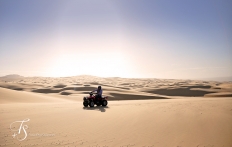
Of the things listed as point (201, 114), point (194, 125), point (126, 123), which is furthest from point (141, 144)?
point (201, 114)

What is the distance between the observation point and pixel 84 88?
126 feet

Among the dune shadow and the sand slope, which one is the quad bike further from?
the dune shadow

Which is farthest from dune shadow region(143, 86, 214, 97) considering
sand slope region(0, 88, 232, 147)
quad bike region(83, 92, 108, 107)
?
sand slope region(0, 88, 232, 147)

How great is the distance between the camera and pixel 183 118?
27.5 feet

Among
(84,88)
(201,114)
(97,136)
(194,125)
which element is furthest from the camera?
(84,88)

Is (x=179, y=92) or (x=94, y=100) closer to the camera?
(x=94, y=100)

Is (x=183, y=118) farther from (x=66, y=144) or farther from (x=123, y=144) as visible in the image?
(x=66, y=144)

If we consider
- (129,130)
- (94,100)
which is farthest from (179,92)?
(129,130)

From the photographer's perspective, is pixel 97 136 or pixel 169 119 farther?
pixel 169 119

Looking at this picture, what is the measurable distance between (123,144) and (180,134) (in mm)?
2151

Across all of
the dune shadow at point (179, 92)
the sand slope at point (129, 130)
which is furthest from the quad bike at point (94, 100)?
the dune shadow at point (179, 92)

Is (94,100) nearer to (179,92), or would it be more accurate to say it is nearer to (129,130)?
(129,130)

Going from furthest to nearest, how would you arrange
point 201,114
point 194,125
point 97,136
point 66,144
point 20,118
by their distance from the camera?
point 201,114
point 20,118
point 194,125
point 97,136
point 66,144

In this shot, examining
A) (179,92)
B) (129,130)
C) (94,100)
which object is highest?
(94,100)
